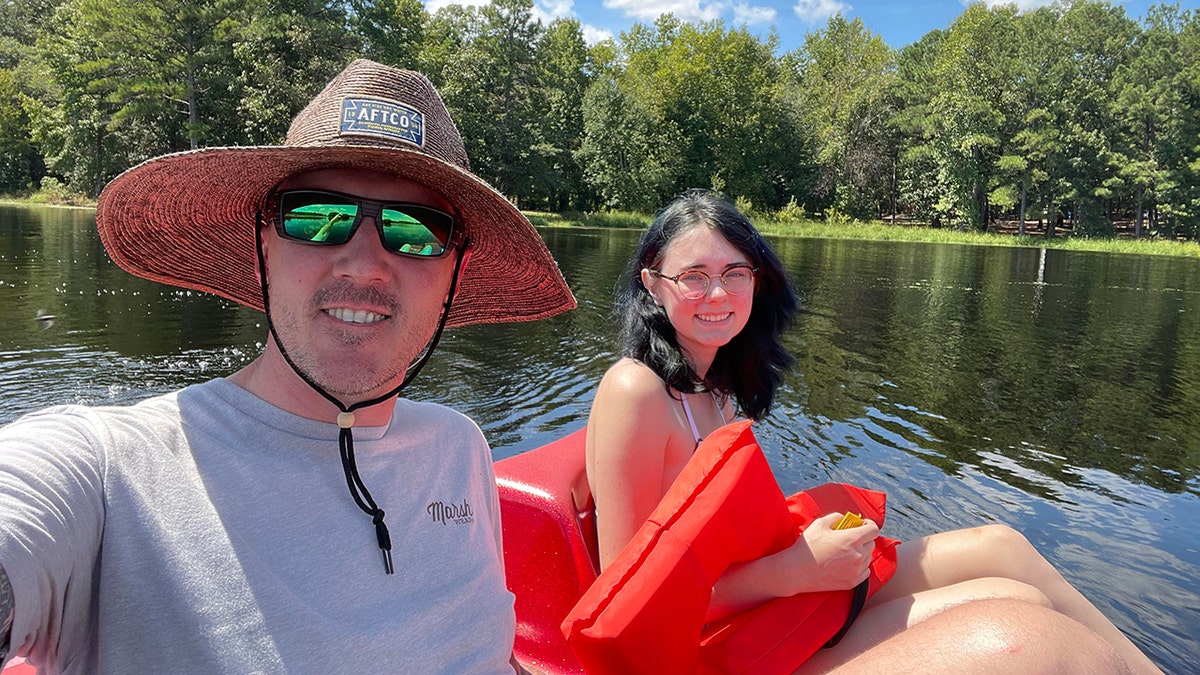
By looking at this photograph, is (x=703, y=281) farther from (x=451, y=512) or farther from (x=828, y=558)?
(x=451, y=512)

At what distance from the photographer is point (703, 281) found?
96.4 inches

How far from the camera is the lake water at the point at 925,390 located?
17.0 ft

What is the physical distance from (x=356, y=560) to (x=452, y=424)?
0.45 metres

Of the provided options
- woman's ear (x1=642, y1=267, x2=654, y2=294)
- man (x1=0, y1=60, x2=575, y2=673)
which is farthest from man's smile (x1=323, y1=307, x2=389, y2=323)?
woman's ear (x1=642, y1=267, x2=654, y2=294)

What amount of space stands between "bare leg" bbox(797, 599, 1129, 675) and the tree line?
3718 cm

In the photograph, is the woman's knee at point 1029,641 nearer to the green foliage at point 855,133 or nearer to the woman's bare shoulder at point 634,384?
the woman's bare shoulder at point 634,384

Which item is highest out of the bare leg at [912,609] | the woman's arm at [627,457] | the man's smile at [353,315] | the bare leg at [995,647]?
the man's smile at [353,315]

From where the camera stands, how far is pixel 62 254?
1847 centimetres

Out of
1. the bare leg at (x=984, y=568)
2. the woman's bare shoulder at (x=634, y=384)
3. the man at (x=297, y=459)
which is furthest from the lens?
the woman's bare shoulder at (x=634, y=384)

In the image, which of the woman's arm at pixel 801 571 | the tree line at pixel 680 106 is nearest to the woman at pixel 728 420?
the woman's arm at pixel 801 571

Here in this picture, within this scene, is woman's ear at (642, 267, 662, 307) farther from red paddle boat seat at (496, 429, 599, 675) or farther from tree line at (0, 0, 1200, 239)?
tree line at (0, 0, 1200, 239)

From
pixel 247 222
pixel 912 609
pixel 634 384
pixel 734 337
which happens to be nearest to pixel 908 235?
pixel 734 337

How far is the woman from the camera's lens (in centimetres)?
170

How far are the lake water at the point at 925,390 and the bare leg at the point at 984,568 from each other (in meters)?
1.51
